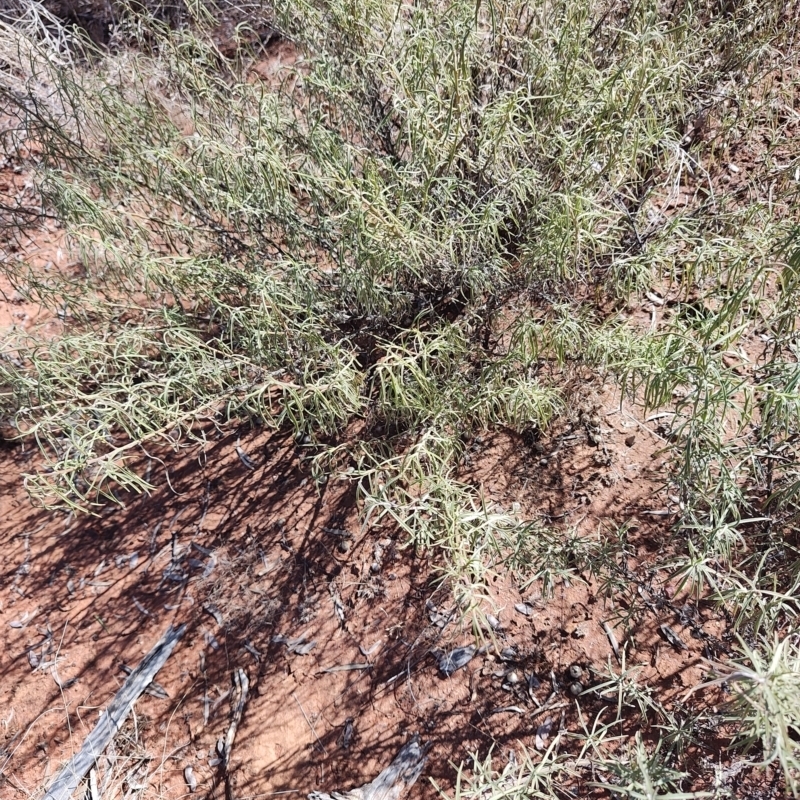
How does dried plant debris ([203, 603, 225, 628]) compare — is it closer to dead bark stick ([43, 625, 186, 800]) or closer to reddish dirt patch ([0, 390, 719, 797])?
reddish dirt patch ([0, 390, 719, 797])

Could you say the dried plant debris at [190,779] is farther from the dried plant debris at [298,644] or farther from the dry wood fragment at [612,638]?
the dry wood fragment at [612,638]

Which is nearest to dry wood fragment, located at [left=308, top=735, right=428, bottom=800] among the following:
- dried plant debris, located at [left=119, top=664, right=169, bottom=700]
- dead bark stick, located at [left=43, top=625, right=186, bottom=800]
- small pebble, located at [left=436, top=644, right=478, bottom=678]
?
small pebble, located at [left=436, top=644, right=478, bottom=678]

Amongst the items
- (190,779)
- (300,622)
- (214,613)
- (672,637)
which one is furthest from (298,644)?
(672,637)

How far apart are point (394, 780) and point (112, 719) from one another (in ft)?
4.54

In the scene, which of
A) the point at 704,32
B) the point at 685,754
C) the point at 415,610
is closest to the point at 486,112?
the point at 704,32

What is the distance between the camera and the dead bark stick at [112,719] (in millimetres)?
2816

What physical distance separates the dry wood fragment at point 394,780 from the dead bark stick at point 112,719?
0.98 metres

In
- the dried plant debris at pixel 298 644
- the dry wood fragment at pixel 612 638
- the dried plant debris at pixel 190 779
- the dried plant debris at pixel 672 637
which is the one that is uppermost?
the dried plant debris at pixel 298 644

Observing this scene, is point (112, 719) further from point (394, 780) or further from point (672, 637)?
point (672, 637)

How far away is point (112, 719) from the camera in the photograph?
2910mm

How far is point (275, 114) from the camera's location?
298cm

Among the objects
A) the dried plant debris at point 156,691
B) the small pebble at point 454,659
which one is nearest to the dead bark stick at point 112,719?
the dried plant debris at point 156,691

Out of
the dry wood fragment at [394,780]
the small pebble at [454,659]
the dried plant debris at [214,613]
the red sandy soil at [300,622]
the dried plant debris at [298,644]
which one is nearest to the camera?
the dry wood fragment at [394,780]

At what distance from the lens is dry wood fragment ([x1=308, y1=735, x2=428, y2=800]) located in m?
2.50
